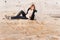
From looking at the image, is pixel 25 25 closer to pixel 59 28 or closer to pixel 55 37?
pixel 59 28

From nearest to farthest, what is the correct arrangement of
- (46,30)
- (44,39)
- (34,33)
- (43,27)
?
(44,39), (34,33), (46,30), (43,27)

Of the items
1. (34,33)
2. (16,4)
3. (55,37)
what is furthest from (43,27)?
(16,4)

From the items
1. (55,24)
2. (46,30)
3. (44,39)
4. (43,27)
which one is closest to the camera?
(44,39)

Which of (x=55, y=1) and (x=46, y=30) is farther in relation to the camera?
(x=55, y=1)

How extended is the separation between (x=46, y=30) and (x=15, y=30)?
4.22 ft

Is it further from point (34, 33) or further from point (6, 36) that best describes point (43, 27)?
point (6, 36)

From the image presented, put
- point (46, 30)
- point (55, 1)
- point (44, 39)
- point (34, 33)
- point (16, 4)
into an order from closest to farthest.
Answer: point (44, 39)
point (34, 33)
point (46, 30)
point (16, 4)
point (55, 1)

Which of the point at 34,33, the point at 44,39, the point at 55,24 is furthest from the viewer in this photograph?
Result: the point at 55,24

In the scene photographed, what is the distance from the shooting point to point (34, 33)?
9789mm

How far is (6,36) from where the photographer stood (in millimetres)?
9070

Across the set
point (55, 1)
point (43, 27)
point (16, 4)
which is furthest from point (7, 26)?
point (55, 1)

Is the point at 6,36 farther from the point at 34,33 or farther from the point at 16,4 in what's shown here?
the point at 16,4

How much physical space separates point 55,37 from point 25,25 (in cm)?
278

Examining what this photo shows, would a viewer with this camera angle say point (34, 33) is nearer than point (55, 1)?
Yes
